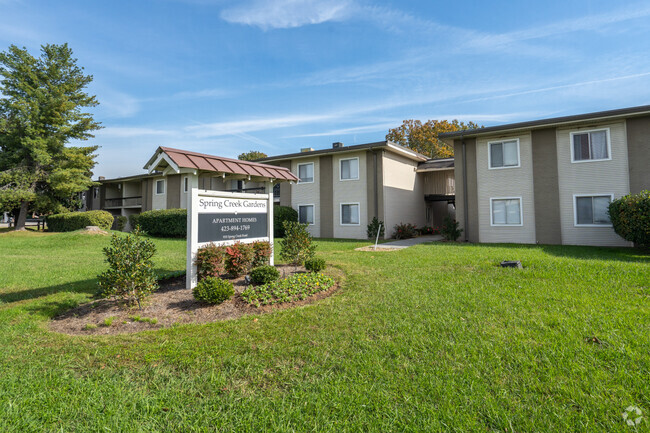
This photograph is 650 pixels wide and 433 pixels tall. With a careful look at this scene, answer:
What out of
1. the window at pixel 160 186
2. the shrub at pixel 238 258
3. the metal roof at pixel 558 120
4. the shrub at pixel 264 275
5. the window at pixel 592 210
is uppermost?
the metal roof at pixel 558 120

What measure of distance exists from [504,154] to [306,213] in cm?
1158

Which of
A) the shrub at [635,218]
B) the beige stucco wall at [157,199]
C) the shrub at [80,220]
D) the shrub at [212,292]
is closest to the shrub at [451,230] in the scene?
the shrub at [635,218]

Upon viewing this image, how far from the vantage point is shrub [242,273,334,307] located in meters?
5.33

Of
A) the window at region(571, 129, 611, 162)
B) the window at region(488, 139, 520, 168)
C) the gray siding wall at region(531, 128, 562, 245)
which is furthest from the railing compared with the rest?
the window at region(571, 129, 611, 162)

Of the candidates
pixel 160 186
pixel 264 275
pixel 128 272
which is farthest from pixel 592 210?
pixel 160 186

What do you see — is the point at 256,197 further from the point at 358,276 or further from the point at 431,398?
the point at 431,398

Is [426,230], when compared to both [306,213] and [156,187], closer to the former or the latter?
[306,213]

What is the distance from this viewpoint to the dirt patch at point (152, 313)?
441 centimetres

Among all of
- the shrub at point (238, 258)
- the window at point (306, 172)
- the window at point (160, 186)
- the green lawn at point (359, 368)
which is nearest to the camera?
the green lawn at point (359, 368)

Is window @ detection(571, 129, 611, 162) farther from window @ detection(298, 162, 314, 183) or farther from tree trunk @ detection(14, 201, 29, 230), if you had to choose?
tree trunk @ detection(14, 201, 29, 230)

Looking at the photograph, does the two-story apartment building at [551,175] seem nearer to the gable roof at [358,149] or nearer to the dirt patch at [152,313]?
the gable roof at [358,149]

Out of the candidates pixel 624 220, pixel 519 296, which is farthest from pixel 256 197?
pixel 624 220

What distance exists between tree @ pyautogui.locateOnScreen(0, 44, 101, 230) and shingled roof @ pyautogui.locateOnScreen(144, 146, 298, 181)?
22.0 metres

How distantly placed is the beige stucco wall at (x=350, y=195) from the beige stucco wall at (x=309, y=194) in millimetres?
1158
